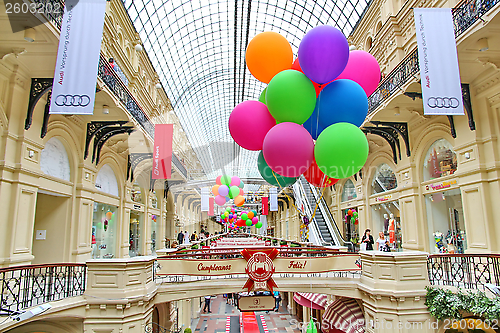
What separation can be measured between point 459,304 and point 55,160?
12551 millimetres

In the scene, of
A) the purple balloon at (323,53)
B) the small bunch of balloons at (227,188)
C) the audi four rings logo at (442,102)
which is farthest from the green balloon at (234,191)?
the purple balloon at (323,53)

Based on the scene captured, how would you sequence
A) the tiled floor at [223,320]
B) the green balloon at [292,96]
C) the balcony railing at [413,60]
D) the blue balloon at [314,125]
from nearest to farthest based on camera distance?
1. the green balloon at [292,96]
2. the blue balloon at [314,125]
3. the balcony railing at [413,60]
4. the tiled floor at [223,320]

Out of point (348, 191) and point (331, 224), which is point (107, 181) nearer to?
point (331, 224)

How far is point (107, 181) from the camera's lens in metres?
14.7

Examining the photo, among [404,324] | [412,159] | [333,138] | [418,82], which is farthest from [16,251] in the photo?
[412,159]

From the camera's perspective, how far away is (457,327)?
294 inches

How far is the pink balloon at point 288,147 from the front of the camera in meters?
5.16

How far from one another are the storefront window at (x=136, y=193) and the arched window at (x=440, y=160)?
15.1 metres

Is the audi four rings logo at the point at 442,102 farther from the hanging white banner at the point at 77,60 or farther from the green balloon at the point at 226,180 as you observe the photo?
the green balloon at the point at 226,180

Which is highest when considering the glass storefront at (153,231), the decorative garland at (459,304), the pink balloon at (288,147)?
the pink balloon at (288,147)

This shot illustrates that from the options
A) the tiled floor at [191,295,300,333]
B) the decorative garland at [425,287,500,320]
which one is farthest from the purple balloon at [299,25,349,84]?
the tiled floor at [191,295,300,333]

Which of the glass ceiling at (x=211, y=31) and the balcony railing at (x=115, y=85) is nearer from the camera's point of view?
the balcony railing at (x=115, y=85)

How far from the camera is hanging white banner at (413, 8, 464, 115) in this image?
8.02 m

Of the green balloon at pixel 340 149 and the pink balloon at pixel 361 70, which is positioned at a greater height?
the pink balloon at pixel 361 70
